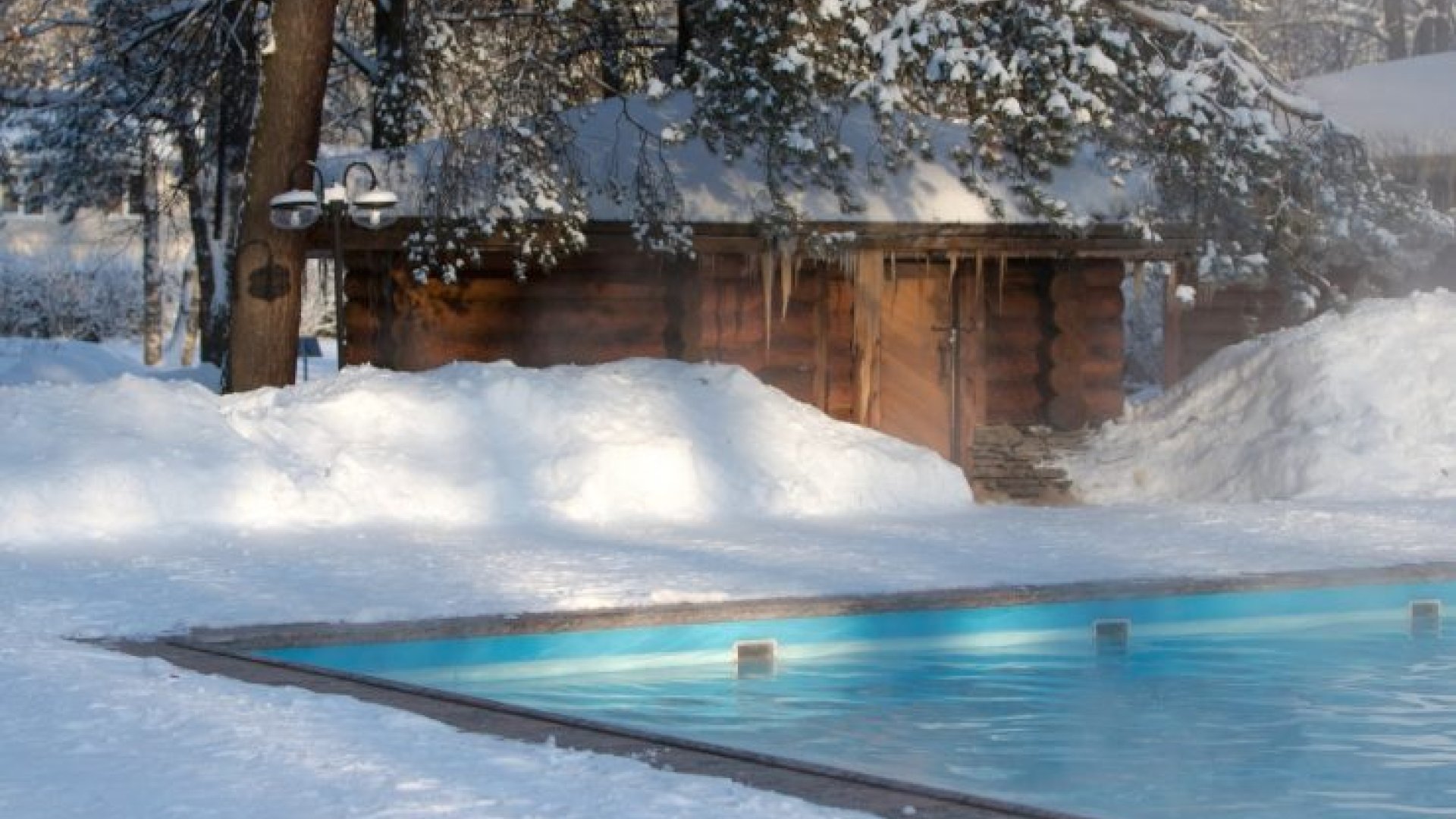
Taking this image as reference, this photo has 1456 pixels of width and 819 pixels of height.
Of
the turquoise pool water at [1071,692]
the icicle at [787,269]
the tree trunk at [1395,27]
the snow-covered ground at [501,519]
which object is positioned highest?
the tree trunk at [1395,27]

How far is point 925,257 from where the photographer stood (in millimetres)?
19453

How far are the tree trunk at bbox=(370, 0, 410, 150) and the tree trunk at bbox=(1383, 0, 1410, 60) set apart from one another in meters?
24.3

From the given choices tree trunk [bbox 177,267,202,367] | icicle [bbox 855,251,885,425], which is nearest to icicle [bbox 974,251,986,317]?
icicle [bbox 855,251,885,425]

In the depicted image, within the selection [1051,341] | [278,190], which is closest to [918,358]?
[1051,341]

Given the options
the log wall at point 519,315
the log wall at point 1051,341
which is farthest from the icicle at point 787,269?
the log wall at point 1051,341

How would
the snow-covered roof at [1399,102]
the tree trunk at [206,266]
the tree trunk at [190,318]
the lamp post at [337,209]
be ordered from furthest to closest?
the tree trunk at [190,318] → the snow-covered roof at [1399,102] → the tree trunk at [206,266] → the lamp post at [337,209]

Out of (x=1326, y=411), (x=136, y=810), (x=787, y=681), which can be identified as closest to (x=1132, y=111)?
(x=1326, y=411)

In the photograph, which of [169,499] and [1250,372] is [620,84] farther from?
[169,499]

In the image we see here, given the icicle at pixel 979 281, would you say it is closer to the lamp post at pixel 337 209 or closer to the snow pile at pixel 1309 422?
the snow pile at pixel 1309 422

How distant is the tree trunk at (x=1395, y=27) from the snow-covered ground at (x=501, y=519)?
2162 centimetres

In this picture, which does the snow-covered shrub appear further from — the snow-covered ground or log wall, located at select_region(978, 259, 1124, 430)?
the snow-covered ground

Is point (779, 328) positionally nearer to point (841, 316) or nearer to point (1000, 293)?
point (841, 316)

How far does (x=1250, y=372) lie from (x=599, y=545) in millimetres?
8091

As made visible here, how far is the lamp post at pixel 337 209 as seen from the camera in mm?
15375
